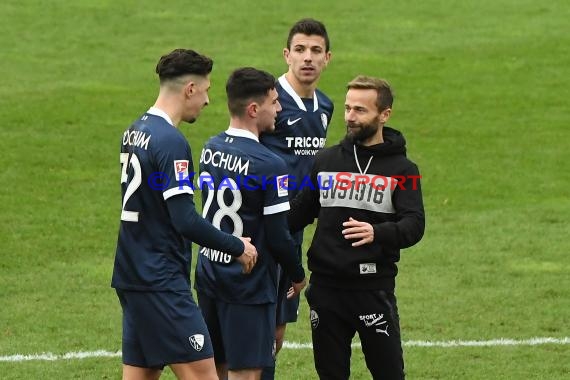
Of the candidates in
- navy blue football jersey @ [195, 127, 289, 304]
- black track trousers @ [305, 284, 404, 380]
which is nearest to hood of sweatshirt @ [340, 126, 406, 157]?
navy blue football jersey @ [195, 127, 289, 304]

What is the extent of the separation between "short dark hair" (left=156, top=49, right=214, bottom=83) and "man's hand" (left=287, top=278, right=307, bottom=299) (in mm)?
1498

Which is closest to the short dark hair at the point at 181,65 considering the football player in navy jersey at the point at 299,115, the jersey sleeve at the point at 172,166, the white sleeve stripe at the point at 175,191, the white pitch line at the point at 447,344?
the jersey sleeve at the point at 172,166

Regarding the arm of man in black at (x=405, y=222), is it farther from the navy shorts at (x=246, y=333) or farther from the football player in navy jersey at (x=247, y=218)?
the navy shorts at (x=246, y=333)

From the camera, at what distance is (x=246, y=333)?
25.7 ft

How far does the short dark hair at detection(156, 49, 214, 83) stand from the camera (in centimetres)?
732

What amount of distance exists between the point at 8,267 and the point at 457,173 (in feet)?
Answer: 20.7

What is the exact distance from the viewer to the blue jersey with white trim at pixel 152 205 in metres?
7.16

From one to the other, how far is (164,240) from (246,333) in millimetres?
884

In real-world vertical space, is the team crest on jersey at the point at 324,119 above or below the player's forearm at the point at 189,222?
above

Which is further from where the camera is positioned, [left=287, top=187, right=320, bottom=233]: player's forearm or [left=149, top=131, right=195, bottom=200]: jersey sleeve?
[left=287, top=187, right=320, bottom=233]: player's forearm

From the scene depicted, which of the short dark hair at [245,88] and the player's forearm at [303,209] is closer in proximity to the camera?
the short dark hair at [245,88]

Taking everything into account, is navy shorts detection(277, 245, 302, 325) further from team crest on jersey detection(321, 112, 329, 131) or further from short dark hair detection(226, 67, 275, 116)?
short dark hair detection(226, 67, 275, 116)

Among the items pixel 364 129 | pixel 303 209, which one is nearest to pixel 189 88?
pixel 364 129

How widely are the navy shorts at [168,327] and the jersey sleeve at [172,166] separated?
59cm
